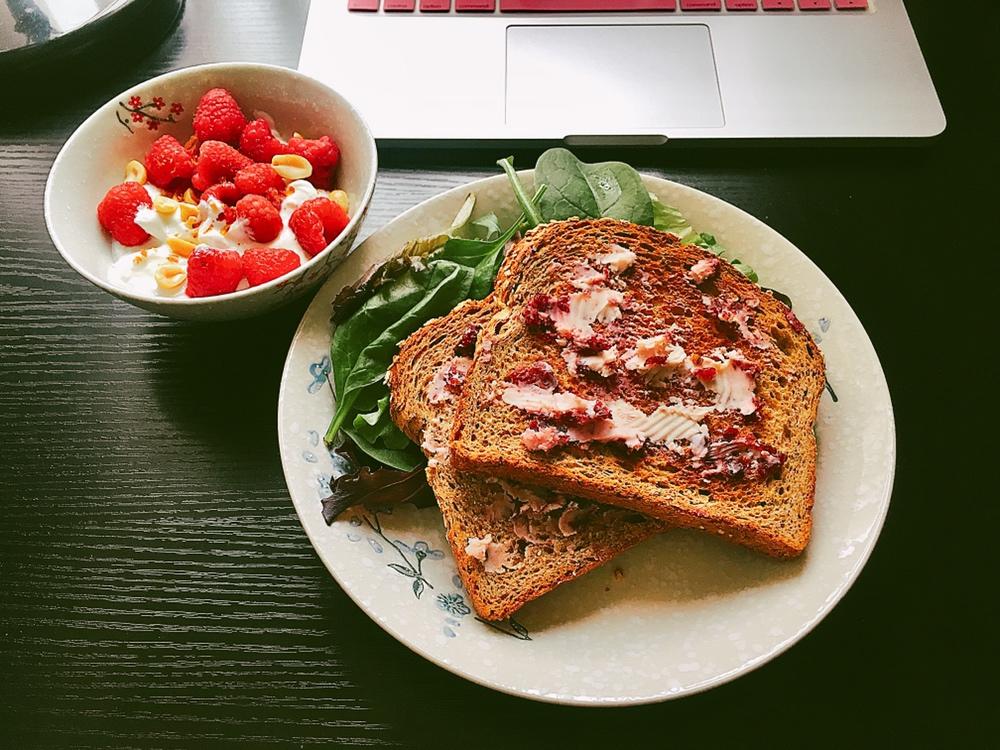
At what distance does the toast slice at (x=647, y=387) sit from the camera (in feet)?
4.36

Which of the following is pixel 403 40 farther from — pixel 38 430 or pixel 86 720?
pixel 86 720

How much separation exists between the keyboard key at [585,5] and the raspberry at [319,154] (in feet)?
2.48

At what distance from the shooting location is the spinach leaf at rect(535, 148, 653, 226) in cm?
163

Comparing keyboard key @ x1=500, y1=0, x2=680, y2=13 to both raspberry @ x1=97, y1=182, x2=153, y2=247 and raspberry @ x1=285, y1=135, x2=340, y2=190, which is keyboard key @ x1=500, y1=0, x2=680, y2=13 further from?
raspberry @ x1=97, y1=182, x2=153, y2=247

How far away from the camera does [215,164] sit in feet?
5.27

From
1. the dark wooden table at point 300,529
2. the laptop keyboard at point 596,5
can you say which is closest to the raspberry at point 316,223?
the dark wooden table at point 300,529

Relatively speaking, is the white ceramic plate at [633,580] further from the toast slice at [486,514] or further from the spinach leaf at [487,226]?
the spinach leaf at [487,226]

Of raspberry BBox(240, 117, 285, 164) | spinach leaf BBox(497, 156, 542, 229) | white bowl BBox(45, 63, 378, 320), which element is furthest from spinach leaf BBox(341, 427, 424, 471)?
raspberry BBox(240, 117, 285, 164)

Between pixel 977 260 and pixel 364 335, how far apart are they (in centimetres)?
137

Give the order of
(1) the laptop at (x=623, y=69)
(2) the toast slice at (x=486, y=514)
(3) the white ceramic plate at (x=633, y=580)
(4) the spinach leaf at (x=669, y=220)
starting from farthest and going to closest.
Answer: (1) the laptop at (x=623, y=69) → (4) the spinach leaf at (x=669, y=220) → (2) the toast slice at (x=486, y=514) → (3) the white ceramic plate at (x=633, y=580)

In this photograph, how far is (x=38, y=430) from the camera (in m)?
1.56

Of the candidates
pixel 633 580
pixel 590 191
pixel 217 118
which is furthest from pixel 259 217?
pixel 633 580

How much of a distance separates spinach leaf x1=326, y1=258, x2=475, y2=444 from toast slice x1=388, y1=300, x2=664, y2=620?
4cm

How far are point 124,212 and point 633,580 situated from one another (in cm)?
120
